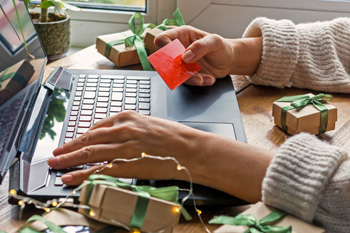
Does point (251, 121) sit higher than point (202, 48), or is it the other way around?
point (202, 48)

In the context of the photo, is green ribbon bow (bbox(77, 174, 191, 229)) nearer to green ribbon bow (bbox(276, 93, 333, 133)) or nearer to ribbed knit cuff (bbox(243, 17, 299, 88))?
green ribbon bow (bbox(276, 93, 333, 133))

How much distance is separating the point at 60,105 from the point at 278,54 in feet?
1.59

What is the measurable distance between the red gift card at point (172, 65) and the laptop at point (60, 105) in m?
0.05

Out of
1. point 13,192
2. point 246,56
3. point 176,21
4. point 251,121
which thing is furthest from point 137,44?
point 13,192

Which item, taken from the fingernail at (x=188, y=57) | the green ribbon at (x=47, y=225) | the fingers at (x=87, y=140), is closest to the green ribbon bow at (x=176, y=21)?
the fingernail at (x=188, y=57)

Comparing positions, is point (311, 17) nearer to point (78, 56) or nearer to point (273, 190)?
point (78, 56)

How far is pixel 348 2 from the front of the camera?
1.28m

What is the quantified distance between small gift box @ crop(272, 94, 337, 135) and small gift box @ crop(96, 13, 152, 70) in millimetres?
348

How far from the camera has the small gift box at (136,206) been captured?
1.71ft

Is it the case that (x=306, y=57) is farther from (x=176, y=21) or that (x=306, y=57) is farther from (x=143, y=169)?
(x=143, y=169)

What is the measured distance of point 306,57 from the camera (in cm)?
102

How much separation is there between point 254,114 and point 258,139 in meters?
0.10

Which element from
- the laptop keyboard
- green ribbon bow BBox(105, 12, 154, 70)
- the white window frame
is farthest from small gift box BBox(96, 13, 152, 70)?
the white window frame

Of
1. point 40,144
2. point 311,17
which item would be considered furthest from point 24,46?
point 311,17
